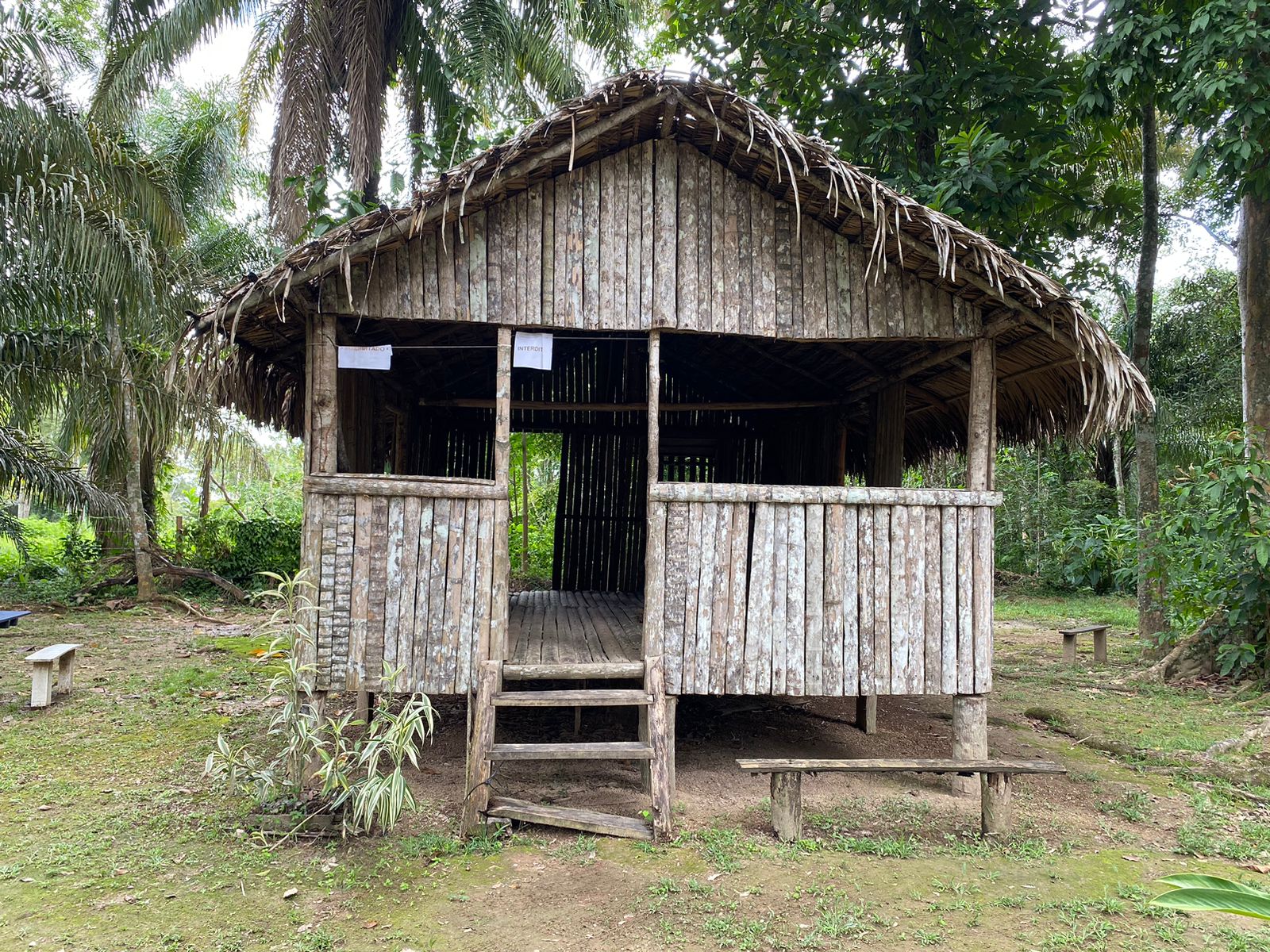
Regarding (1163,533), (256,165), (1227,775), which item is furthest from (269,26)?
(1227,775)

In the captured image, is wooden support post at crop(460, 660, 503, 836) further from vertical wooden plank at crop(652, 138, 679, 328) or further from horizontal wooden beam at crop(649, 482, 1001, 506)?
vertical wooden plank at crop(652, 138, 679, 328)

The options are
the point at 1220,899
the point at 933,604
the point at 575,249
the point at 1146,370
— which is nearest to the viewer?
the point at 1220,899

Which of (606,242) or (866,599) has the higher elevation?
(606,242)

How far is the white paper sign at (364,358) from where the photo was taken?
16.4 feet

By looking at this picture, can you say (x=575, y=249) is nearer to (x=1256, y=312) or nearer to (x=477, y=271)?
(x=477, y=271)

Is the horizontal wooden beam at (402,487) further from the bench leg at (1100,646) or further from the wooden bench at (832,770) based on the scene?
the bench leg at (1100,646)

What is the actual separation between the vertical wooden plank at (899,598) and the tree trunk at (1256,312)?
5.47 metres

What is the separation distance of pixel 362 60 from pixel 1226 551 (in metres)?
11.3

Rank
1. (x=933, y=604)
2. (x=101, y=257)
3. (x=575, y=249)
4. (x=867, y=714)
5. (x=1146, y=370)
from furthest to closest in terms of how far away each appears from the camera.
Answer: (x=1146, y=370) < (x=101, y=257) < (x=867, y=714) < (x=933, y=604) < (x=575, y=249)

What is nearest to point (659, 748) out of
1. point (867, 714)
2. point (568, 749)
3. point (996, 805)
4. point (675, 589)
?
point (568, 749)

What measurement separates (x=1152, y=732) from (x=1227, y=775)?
3.92ft

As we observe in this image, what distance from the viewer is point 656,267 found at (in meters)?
5.22

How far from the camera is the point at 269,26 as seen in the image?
Answer: 11.1 metres

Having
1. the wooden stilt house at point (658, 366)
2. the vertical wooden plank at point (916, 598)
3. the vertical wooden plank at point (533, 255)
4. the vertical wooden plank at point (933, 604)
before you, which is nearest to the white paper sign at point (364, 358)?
the wooden stilt house at point (658, 366)
